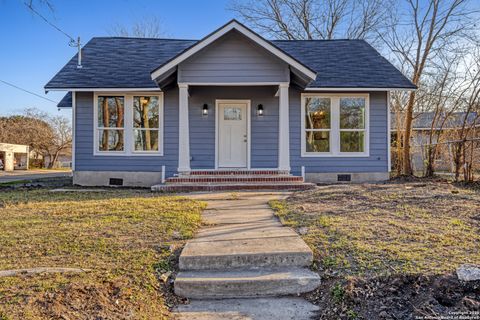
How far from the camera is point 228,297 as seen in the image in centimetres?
269

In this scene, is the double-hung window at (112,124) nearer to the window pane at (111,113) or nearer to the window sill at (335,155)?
the window pane at (111,113)

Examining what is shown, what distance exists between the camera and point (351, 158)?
31.6 ft

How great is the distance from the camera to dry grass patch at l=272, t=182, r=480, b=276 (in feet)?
9.45

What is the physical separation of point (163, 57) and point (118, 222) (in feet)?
24.8

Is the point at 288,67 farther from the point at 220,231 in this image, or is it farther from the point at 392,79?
the point at 220,231

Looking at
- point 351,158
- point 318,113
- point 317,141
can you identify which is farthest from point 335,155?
point 318,113

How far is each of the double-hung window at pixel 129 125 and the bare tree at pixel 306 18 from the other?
12790mm

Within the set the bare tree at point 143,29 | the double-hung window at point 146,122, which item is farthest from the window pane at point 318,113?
the bare tree at point 143,29

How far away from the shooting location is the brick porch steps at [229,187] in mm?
7688

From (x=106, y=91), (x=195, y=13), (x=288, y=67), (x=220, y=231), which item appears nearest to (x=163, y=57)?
(x=106, y=91)

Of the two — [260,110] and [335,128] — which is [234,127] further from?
[335,128]

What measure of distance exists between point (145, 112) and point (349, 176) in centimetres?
616

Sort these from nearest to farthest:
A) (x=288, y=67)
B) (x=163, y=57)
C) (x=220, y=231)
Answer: (x=220, y=231) < (x=288, y=67) < (x=163, y=57)

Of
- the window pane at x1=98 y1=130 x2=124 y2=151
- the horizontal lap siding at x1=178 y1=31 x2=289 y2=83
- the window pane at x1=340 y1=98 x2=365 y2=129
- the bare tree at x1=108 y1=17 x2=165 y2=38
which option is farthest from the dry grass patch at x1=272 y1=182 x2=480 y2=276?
the bare tree at x1=108 y1=17 x2=165 y2=38
